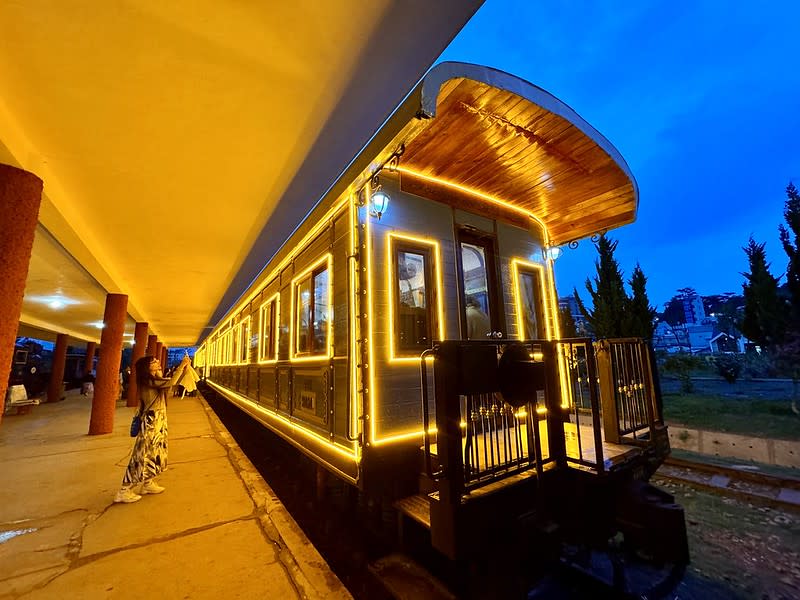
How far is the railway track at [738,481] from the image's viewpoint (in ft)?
20.0

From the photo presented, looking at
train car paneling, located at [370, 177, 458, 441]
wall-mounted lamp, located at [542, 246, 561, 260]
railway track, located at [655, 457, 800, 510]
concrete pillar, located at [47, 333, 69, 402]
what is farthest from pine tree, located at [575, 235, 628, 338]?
concrete pillar, located at [47, 333, 69, 402]

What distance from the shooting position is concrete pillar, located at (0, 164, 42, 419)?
2889 millimetres

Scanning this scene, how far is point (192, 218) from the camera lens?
5430 millimetres

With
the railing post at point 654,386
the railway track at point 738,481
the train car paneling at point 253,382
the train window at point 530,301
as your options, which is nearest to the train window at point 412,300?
the train window at point 530,301

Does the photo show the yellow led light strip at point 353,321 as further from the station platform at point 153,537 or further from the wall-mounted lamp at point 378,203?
the station platform at point 153,537

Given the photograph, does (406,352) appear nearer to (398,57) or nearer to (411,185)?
(411,185)

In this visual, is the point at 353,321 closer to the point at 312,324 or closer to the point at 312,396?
the point at 312,324

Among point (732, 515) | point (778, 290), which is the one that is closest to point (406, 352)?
point (732, 515)

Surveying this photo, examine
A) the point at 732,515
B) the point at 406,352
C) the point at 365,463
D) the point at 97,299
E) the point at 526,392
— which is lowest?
the point at 732,515

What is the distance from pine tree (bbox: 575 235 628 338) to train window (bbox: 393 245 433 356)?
1206 centimetres

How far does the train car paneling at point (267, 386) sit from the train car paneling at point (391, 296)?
15.8 feet

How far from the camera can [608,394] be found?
172 inches

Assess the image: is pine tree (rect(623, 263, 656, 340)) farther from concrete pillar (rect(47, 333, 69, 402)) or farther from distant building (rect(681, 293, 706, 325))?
distant building (rect(681, 293, 706, 325))

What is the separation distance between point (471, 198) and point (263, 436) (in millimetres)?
10685
